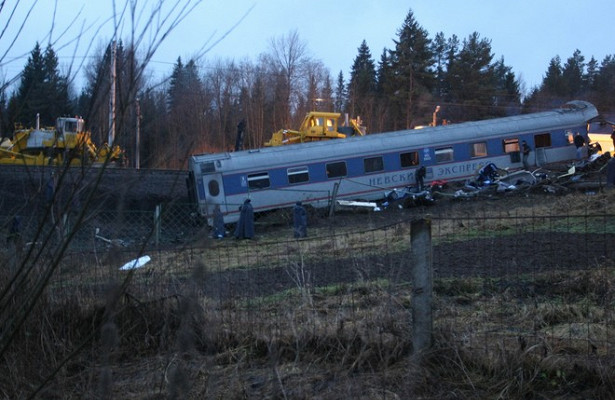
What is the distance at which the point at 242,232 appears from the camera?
1805cm

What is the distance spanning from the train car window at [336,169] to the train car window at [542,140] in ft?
26.1

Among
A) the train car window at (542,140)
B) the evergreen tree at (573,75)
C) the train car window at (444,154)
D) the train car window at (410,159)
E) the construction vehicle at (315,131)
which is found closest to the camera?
the train car window at (410,159)

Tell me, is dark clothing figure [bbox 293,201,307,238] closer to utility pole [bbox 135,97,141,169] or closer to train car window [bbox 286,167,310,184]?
train car window [bbox 286,167,310,184]

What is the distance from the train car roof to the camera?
23.5 meters

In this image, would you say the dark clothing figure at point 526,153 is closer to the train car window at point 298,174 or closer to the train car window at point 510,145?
the train car window at point 510,145

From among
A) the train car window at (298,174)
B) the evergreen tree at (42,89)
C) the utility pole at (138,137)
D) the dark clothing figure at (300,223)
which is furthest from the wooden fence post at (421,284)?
the train car window at (298,174)

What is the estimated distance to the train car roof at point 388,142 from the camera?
2355 centimetres

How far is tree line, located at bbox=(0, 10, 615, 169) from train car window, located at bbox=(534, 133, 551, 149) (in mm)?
11203

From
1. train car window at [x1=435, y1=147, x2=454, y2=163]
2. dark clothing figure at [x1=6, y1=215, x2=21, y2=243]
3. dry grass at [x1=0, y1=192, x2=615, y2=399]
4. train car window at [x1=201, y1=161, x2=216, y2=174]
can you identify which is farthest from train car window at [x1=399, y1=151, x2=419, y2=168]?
dark clothing figure at [x1=6, y1=215, x2=21, y2=243]

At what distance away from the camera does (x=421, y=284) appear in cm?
443

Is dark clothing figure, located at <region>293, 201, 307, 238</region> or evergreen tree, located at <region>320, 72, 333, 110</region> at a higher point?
evergreen tree, located at <region>320, 72, 333, 110</region>

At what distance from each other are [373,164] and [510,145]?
5.66 metres

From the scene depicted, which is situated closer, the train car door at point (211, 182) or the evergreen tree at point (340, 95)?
the train car door at point (211, 182)

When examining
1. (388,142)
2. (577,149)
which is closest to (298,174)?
(388,142)
